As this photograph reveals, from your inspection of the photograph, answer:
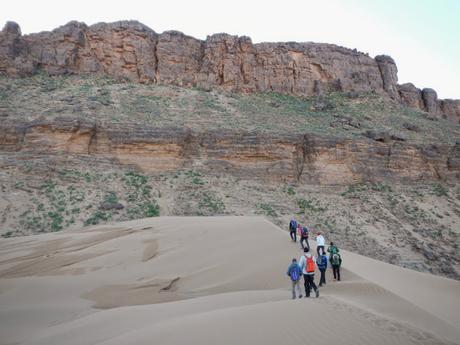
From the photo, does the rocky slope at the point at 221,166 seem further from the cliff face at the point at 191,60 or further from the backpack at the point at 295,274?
the backpack at the point at 295,274

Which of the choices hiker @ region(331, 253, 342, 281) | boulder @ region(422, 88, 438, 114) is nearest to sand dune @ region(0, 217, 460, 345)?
hiker @ region(331, 253, 342, 281)

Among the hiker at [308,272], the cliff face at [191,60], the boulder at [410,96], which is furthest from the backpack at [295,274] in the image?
the boulder at [410,96]

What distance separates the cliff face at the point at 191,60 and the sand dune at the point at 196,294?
107 ft

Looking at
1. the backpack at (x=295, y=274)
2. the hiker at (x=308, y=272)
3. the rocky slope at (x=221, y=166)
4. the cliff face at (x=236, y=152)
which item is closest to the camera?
the hiker at (x=308, y=272)

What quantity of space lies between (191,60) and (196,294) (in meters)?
43.2

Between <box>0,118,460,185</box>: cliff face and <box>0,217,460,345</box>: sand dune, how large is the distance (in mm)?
14855

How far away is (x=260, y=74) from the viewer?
49031mm

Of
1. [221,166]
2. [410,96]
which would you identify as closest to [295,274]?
[221,166]

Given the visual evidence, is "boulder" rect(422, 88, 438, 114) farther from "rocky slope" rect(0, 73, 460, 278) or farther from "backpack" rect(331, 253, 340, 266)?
"backpack" rect(331, 253, 340, 266)

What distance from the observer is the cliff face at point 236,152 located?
1262 inches

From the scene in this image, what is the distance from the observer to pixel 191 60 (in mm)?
48938

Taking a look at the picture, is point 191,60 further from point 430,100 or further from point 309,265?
point 309,265

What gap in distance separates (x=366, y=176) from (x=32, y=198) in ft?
90.0

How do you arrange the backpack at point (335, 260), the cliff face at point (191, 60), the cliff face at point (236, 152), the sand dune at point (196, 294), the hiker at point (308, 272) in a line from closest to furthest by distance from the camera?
the sand dune at point (196, 294) < the hiker at point (308, 272) < the backpack at point (335, 260) < the cliff face at point (236, 152) < the cliff face at point (191, 60)
